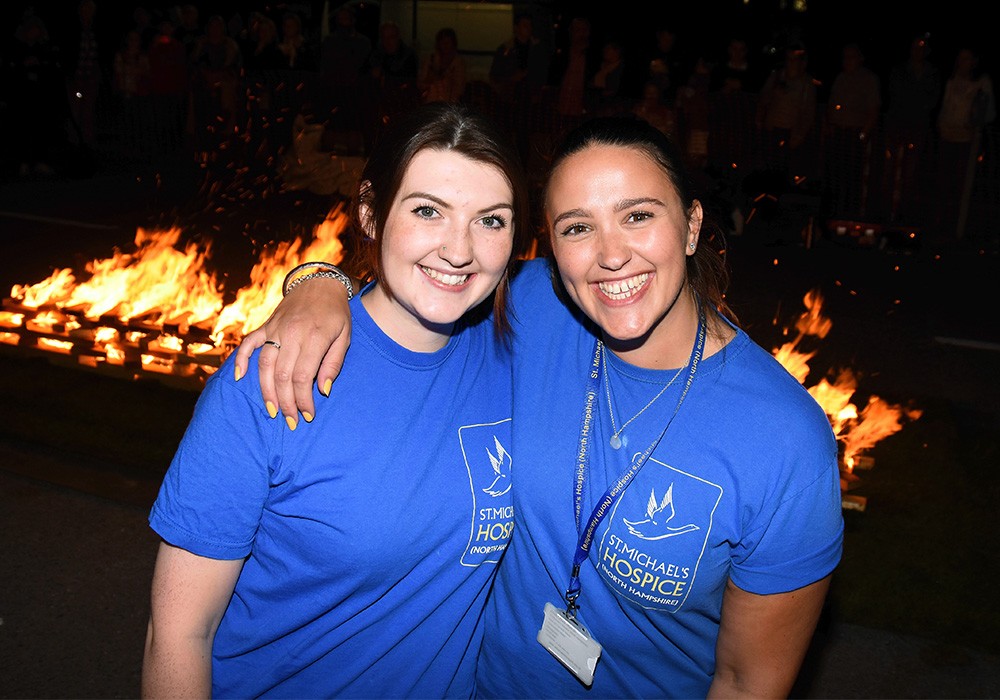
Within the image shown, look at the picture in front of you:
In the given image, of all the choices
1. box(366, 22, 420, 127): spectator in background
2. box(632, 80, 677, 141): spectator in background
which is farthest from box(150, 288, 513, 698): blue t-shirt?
box(366, 22, 420, 127): spectator in background

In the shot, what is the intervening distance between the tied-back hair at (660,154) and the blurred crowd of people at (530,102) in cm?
667

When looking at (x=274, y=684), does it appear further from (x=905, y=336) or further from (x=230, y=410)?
(x=905, y=336)

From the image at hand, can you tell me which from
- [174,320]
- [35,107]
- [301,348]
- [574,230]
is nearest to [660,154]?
[574,230]

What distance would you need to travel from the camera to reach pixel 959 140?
1102cm

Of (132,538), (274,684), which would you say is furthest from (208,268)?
(274,684)

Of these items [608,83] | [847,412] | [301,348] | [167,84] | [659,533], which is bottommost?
[847,412]

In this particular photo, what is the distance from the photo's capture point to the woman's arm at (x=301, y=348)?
1.97 meters

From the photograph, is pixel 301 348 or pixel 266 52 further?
pixel 266 52

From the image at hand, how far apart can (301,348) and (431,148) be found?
0.59m

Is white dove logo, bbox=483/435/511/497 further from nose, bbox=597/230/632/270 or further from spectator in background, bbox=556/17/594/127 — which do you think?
spectator in background, bbox=556/17/594/127

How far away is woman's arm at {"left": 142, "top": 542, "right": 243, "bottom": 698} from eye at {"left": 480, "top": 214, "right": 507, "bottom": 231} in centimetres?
100

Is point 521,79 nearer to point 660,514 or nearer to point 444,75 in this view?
point 444,75

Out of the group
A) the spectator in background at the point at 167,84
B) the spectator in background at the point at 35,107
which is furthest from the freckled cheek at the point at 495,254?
the spectator in background at the point at 35,107

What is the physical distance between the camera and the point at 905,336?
7.90 metres
